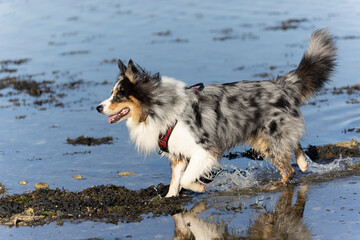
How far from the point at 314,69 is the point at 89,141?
14.3 feet

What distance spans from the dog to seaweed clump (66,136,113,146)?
9.51 feet

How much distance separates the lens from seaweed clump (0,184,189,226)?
608cm

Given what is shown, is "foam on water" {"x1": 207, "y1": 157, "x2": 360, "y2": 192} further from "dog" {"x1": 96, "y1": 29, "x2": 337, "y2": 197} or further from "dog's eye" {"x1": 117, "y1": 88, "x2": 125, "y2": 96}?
"dog's eye" {"x1": 117, "y1": 88, "x2": 125, "y2": 96}

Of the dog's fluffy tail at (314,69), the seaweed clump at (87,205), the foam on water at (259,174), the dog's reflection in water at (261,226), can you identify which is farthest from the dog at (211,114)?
the dog's reflection in water at (261,226)

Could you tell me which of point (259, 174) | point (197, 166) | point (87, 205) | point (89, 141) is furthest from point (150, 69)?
point (87, 205)

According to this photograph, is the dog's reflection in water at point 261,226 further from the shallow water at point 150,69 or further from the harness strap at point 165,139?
the harness strap at point 165,139

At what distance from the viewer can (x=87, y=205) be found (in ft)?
21.3

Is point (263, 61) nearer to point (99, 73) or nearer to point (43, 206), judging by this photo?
point (99, 73)

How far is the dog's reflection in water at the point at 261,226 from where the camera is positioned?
529 centimetres

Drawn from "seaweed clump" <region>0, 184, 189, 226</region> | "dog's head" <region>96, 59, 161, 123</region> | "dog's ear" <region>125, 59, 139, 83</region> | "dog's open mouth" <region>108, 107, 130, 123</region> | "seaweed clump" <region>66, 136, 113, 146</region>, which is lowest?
"seaweed clump" <region>66, 136, 113, 146</region>

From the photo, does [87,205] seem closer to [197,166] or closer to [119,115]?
[119,115]

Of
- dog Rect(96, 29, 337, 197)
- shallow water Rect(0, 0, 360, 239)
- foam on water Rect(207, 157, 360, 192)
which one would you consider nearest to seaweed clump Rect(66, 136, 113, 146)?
shallow water Rect(0, 0, 360, 239)

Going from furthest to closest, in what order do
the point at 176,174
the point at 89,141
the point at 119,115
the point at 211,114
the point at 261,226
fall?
the point at 89,141 < the point at 176,174 < the point at 211,114 < the point at 119,115 < the point at 261,226

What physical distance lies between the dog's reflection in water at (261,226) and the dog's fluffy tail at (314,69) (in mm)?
1717
